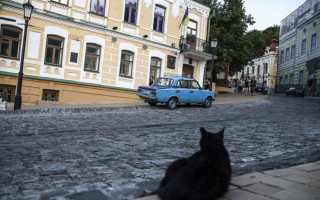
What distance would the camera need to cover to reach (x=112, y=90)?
1853cm

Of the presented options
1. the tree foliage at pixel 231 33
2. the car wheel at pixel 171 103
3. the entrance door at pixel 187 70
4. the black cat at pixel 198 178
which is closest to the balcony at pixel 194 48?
the entrance door at pixel 187 70

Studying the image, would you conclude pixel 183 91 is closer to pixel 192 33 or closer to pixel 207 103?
pixel 207 103

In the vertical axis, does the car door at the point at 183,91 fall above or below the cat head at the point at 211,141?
above

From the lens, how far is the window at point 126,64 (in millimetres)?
19188

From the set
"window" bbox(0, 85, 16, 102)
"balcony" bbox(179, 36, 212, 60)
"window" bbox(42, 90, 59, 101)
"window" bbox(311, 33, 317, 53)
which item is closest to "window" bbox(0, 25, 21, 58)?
"window" bbox(0, 85, 16, 102)

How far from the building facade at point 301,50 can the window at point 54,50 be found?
2925cm

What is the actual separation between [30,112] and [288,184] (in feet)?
37.8

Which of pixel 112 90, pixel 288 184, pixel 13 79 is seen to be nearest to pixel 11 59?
pixel 13 79

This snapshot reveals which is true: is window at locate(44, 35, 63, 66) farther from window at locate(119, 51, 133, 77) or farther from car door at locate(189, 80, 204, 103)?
car door at locate(189, 80, 204, 103)

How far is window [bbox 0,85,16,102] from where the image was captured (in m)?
14.7

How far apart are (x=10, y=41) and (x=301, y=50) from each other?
36.3m

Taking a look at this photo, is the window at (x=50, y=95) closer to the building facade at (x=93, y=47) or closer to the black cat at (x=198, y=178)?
the building facade at (x=93, y=47)

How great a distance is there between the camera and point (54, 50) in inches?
641

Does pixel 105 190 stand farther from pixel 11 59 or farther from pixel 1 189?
pixel 11 59
